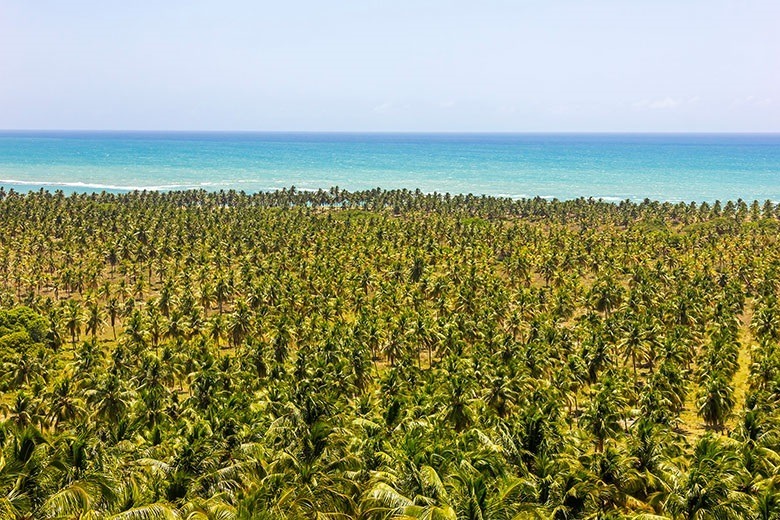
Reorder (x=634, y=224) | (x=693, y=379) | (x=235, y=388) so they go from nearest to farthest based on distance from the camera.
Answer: (x=235, y=388) → (x=693, y=379) → (x=634, y=224)

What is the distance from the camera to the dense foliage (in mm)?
29234

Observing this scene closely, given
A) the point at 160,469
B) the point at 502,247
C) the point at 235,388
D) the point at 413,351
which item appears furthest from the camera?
the point at 502,247

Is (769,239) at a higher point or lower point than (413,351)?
higher

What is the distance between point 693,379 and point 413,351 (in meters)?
33.3

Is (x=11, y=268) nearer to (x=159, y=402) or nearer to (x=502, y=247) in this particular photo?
(x=159, y=402)

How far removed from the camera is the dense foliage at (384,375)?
2923 centimetres

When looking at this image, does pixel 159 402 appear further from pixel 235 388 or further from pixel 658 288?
pixel 658 288

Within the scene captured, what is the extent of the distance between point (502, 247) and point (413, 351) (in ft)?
224

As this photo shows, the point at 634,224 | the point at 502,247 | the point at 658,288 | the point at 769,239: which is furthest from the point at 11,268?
the point at 769,239

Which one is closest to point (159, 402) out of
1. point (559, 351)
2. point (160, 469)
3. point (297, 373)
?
point (297, 373)

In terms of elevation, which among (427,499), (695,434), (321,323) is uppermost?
(427,499)

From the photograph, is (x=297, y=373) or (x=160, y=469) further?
(x=297, y=373)

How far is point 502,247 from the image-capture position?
464 feet

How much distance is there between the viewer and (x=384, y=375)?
207 ft
